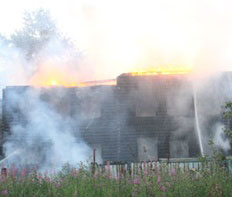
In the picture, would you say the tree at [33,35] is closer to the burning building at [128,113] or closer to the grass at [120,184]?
the burning building at [128,113]

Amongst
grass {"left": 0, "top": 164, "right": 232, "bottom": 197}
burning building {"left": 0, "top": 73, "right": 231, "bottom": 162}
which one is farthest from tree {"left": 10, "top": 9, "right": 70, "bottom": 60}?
grass {"left": 0, "top": 164, "right": 232, "bottom": 197}

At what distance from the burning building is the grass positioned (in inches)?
250

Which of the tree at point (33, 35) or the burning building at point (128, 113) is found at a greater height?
the tree at point (33, 35)

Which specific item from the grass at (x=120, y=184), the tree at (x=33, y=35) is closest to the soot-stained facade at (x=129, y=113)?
the grass at (x=120, y=184)

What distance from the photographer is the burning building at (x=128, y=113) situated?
12750mm

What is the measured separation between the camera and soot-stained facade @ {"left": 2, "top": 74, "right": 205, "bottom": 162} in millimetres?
12750

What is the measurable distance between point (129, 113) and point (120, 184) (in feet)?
23.8

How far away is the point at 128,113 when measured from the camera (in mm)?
13023

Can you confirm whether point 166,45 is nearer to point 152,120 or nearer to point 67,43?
point 152,120

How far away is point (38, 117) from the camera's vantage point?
42.5 ft

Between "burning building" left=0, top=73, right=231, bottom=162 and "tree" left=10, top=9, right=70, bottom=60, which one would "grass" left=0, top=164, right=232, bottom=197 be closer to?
"burning building" left=0, top=73, right=231, bottom=162

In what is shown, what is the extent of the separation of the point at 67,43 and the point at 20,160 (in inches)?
557

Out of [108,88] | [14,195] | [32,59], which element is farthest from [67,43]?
[14,195]

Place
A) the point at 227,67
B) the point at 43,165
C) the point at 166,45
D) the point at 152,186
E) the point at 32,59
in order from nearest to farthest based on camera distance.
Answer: the point at 152,186
the point at 43,165
the point at 227,67
the point at 166,45
the point at 32,59
